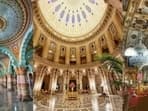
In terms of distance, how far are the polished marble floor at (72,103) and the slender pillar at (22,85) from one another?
187 mm

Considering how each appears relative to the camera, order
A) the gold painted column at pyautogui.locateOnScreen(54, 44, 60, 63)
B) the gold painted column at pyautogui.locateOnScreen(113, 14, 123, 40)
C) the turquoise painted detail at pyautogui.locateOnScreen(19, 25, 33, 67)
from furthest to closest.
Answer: the turquoise painted detail at pyautogui.locateOnScreen(19, 25, 33, 67) → the gold painted column at pyautogui.locateOnScreen(113, 14, 123, 40) → the gold painted column at pyautogui.locateOnScreen(54, 44, 60, 63)

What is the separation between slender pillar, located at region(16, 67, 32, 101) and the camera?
2658mm

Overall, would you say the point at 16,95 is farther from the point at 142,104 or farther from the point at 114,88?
the point at 142,104

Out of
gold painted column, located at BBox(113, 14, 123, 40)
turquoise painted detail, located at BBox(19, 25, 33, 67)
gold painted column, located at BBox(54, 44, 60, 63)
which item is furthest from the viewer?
turquoise painted detail, located at BBox(19, 25, 33, 67)

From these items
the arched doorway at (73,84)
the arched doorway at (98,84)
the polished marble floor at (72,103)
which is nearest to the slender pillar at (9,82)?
the polished marble floor at (72,103)

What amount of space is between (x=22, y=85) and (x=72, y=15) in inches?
34.9

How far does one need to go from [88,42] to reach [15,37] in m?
0.79

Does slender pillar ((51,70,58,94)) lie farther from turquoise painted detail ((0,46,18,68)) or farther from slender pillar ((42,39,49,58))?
turquoise painted detail ((0,46,18,68))

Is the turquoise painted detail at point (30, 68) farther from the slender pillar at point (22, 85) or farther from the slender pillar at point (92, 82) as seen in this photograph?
the slender pillar at point (92, 82)

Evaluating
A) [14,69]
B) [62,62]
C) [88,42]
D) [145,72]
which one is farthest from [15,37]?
[145,72]

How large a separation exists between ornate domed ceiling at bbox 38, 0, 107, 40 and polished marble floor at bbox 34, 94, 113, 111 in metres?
0.60

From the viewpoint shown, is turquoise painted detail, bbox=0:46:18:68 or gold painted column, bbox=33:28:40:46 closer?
gold painted column, bbox=33:28:40:46

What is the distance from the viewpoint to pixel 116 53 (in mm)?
2631

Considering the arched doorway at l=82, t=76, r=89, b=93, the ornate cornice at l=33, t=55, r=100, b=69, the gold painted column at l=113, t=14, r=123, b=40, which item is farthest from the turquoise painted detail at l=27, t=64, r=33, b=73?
the gold painted column at l=113, t=14, r=123, b=40
